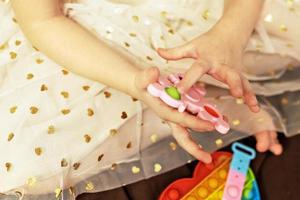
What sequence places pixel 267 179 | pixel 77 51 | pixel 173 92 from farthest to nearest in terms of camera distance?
pixel 267 179 → pixel 77 51 → pixel 173 92

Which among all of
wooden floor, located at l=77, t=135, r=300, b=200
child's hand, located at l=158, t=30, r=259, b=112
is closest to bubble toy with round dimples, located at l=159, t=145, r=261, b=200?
wooden floor, located at l=77, t=135, r=300, b=200

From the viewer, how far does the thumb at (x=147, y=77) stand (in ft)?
2.23

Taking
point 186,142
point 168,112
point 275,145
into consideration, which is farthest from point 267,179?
point 168,112

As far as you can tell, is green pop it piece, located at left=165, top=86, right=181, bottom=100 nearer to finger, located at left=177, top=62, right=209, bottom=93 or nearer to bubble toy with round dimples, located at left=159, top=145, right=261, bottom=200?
finger, located at left=177, top=62, right=209, bottom=93

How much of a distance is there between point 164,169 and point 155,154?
0.10ft

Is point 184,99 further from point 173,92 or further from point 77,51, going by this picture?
point 77,51

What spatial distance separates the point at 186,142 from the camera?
2.71ft

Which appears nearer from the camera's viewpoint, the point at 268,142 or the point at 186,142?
the point at 186,142

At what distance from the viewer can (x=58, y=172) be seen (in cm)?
79

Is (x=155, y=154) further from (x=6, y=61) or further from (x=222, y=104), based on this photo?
(x=6, y=61)

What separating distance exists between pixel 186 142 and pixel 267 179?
0.21 meters

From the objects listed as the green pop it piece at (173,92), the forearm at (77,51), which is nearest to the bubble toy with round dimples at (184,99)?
the green pop it piece at (173,92)

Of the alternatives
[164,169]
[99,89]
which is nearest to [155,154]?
[164,169]

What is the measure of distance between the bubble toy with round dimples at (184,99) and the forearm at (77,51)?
0.11 meters
